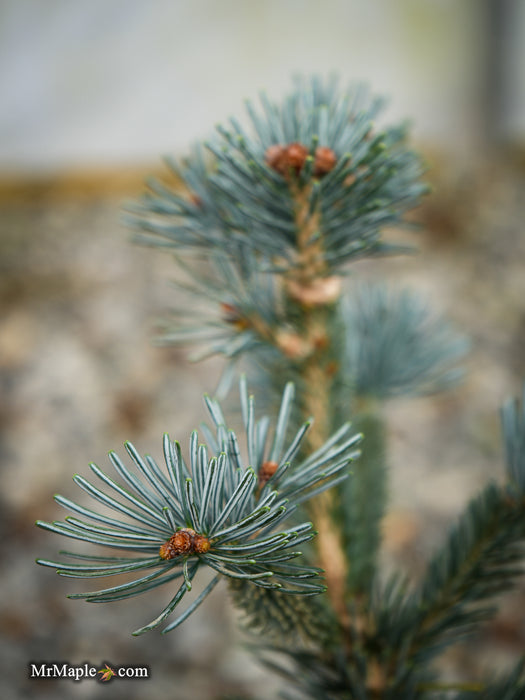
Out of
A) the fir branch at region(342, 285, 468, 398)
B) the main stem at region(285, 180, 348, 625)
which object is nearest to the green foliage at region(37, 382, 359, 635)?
the main stem at region(285, 180, 348, 625)

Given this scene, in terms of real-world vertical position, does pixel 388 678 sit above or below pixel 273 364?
below

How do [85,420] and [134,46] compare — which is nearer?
[85,420]

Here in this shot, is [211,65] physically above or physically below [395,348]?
above

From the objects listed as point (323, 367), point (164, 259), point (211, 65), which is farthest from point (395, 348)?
point (211, 65)

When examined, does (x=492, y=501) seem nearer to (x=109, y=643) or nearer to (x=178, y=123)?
(x=109, y=643)

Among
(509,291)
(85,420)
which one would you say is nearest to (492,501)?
(85,420)

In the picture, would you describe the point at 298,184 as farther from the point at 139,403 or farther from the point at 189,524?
the point at 139,403

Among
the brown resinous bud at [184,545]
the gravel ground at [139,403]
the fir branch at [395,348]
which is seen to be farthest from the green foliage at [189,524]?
the gravel ground at [139,403]
